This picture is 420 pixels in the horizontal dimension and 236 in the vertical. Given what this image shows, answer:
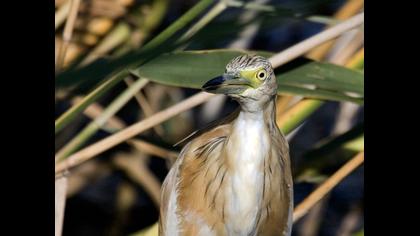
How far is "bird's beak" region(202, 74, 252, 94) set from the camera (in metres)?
1.88

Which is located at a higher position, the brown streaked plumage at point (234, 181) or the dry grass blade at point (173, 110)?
the dry grass blade at point (173, 110)

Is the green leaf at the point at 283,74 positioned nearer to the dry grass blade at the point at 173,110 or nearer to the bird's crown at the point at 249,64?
the dry grass blade at the point at 173,110

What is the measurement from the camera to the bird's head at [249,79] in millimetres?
1911

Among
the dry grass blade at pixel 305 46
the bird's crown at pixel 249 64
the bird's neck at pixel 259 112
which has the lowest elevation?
the bird's neck at pixel 259 112

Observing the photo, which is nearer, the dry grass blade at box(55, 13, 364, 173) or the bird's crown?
the bird's crown

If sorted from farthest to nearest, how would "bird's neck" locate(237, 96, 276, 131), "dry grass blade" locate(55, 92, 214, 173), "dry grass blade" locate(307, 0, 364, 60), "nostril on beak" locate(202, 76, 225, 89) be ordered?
"dry grass blade" locate(307, 0, 364, 60) → "dry grass blade" locate(55, 92, 214, 173) → "bird's neck" locate(237, 96, 276, 131) → "nostril on beak" locate(202, 76, 225, 89)

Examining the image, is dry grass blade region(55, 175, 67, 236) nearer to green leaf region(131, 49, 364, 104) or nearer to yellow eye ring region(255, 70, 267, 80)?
green leaf region(131, 49, 364, 104)

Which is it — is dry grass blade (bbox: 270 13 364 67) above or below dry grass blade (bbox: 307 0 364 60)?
above

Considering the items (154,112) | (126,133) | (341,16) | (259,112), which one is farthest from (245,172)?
(154,112)

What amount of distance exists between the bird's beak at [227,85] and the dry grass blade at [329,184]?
450mm

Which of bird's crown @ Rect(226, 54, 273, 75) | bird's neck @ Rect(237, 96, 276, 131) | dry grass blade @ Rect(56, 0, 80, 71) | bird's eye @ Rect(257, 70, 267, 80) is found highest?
dry grass blade @ Rect(56, 0, 80, 71)

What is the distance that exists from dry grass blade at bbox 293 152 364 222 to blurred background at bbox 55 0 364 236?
0.08 metres

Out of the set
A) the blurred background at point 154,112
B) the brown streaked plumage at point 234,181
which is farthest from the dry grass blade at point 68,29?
the brown streaked plumage at point 234,181

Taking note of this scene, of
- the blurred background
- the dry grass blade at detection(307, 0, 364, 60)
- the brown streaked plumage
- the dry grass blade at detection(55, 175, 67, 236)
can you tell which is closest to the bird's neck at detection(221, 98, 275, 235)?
the brown streaked plumage
